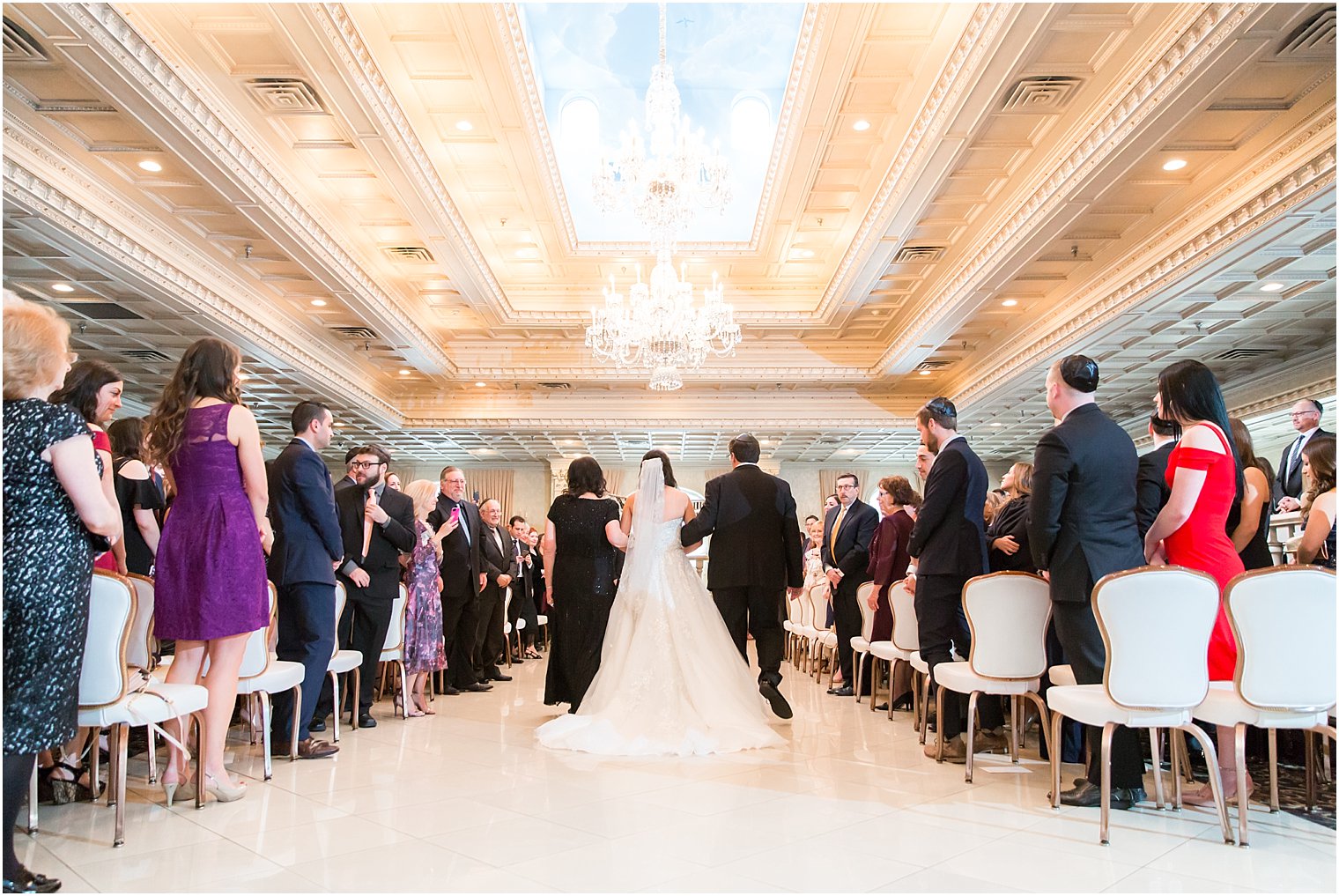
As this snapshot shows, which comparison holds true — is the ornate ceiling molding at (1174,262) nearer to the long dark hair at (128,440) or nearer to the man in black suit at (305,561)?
the man in black suit at (305,561)

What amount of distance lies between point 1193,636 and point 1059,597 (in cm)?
55

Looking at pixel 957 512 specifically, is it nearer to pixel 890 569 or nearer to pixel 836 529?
pixel 890 569

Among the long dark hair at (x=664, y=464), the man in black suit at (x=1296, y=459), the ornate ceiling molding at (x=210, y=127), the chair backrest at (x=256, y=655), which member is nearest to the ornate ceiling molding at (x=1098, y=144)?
the man in black suit at (x=1296, y=459)

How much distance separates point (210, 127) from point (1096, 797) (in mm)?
7925

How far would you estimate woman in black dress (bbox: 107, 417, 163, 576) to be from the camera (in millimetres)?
4223

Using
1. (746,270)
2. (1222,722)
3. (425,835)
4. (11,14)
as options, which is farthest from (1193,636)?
(746,270)

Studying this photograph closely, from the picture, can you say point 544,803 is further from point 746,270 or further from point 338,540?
point 746,270

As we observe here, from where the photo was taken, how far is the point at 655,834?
118 inches

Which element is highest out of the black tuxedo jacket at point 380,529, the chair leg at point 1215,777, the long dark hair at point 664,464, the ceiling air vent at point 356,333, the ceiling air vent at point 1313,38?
the ceiling air vent at point 1313,38

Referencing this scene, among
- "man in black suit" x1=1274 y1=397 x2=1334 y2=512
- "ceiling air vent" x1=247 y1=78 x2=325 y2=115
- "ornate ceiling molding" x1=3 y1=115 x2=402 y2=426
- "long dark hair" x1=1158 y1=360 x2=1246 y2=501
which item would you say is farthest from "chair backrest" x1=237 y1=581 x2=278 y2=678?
"man in black suit" x1=1274 y1=397 x2=1334 y2=512

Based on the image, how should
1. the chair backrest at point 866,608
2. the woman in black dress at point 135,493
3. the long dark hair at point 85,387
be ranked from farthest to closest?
the chair backrest at point 866,608 → the woman in black dress at point 135,493 → the long dark hair at point 85,387

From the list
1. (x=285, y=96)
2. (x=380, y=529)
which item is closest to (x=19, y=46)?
(x=285, y=96)

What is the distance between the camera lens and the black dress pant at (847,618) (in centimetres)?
709

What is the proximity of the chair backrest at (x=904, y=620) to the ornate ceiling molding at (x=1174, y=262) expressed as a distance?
4728mm
